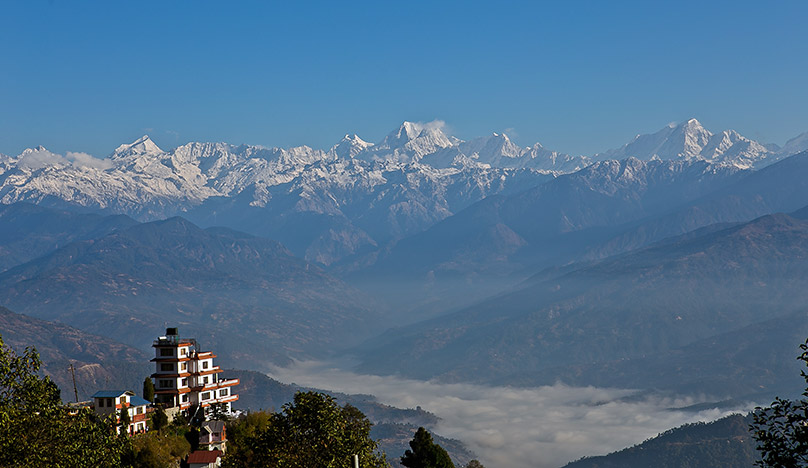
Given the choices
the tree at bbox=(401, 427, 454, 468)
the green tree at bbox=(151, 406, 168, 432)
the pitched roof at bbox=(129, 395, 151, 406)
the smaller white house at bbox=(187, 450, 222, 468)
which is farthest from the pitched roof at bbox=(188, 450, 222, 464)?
the tree at bbox=(401, 427, 454, 468)

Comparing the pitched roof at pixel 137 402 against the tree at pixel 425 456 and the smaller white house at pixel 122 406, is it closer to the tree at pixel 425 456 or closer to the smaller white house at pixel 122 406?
the smaller white house at pixel 122 406

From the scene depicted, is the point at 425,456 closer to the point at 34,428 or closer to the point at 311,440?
the point at 311,440

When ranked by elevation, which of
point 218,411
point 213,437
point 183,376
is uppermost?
point 183,376

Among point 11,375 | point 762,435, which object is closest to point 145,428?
point 11,375

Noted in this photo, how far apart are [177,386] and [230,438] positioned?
55.2 feet

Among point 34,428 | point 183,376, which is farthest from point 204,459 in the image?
point 34,428

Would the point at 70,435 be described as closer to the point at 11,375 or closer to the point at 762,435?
the point at 11,375

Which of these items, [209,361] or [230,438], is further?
[209,361]

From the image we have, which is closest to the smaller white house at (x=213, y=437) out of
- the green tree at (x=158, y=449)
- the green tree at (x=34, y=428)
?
the green tree at (x=158, y=449)

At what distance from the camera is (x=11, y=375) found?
2162 inches

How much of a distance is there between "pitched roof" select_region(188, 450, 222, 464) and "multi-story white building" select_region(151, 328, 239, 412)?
767 inches

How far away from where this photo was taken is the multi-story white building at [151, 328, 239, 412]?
116 m

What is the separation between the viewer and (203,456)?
94.2 m

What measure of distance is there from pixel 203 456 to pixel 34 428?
129 feet
